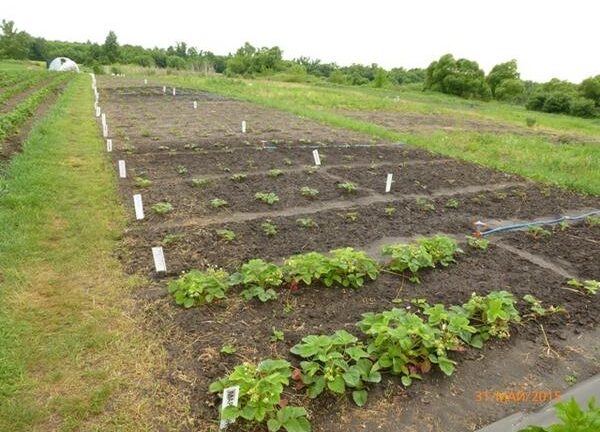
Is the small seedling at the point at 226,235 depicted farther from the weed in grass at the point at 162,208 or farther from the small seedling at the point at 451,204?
the small seedling at the point at 451,204

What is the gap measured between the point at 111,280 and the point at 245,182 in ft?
12.2

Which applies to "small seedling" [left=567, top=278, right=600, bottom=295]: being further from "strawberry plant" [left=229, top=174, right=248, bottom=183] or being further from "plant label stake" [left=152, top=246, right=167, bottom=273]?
"strawberry plant" [left=229, top=174, right=248, bottom=183]

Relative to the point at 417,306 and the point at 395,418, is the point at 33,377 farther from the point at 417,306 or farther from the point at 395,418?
the point at 417,306

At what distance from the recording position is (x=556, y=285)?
4.46 m

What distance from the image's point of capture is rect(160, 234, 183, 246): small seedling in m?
4.86

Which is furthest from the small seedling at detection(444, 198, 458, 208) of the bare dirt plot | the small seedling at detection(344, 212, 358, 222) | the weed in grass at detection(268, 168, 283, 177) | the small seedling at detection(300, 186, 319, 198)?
the weed in grass at detection(268, 168, 283, 177)

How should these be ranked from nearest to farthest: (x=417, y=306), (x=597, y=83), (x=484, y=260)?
(x=417, y=306) < (x=484, y=260) < (x=597, y=83)

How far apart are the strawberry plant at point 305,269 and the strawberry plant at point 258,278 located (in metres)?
0.12

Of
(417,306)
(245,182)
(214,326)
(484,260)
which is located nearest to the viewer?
(214,326)

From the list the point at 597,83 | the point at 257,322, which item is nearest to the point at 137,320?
the point at 257,322

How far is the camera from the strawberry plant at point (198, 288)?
3682 millimetres

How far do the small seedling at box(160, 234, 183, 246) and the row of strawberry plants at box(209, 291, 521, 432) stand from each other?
2369 mm

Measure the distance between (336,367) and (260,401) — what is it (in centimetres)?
60

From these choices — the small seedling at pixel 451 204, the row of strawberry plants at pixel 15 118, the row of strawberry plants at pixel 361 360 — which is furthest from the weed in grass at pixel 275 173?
the row of strawberry plants at pixel 15 118
